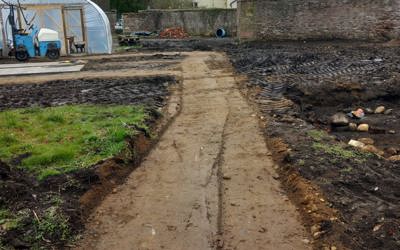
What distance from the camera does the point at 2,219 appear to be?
564cm

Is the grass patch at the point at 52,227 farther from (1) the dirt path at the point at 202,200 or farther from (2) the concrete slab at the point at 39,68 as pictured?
(2) the concrete slab at the point at 39,68

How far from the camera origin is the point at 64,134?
30.6 feet

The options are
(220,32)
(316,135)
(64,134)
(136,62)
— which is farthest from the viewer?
(220,32)

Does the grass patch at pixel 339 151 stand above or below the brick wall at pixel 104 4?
below

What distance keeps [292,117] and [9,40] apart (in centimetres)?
2112

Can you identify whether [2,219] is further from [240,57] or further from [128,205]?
[240,57]

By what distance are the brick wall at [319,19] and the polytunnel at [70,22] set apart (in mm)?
8858

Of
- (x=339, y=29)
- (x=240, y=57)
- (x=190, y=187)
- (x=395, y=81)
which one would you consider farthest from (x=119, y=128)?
(x=339, y=29)

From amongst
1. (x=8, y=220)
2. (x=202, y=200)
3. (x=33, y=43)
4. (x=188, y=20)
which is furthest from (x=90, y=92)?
(x=188, y=20)

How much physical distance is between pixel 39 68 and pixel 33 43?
4709 mm

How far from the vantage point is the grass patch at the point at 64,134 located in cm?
772

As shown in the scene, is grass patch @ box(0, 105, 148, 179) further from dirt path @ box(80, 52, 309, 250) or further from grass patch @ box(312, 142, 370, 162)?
grass patch @ box(312, 142, 370, 162)

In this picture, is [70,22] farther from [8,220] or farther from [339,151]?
[8,220]

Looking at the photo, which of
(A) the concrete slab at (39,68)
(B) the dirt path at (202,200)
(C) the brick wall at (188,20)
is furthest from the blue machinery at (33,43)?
(C) the brick wall at (188,20)
